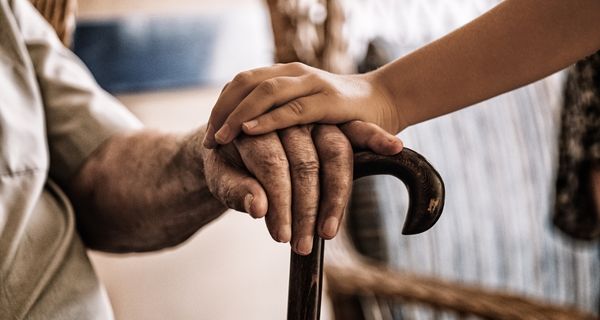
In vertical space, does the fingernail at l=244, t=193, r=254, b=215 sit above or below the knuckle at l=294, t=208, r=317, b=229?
above

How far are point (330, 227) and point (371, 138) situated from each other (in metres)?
0.08

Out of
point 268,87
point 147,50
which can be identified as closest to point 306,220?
point 268,87

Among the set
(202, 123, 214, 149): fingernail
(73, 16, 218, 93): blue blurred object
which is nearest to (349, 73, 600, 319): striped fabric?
(73, 16, 218, 93): blue blurred object

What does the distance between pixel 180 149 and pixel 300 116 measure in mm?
200

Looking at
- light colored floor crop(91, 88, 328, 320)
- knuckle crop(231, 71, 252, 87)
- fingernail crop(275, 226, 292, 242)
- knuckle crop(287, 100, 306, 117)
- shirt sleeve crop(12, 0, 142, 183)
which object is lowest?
light colored floor crop(91, 88, 328, 320)

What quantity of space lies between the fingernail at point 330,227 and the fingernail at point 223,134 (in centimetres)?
12

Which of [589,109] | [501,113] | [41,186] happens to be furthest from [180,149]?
[501,113]

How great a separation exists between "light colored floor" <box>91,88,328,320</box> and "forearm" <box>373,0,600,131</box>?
84 cm

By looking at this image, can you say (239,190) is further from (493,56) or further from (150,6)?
(150,6)

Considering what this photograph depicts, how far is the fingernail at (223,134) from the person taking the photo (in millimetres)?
555

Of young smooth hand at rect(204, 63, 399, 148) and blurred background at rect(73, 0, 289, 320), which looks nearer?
young smooth hand at rect(204, 63, 399, 148)

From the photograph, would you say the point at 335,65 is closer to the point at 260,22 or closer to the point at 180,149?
the point at 260,22

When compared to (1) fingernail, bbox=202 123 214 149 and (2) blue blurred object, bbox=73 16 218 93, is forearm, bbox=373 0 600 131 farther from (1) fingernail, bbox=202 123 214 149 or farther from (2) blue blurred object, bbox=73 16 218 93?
(2) blue blurred object, bbox=73 16 218 93

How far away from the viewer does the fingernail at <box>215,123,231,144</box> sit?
1.82 ft
